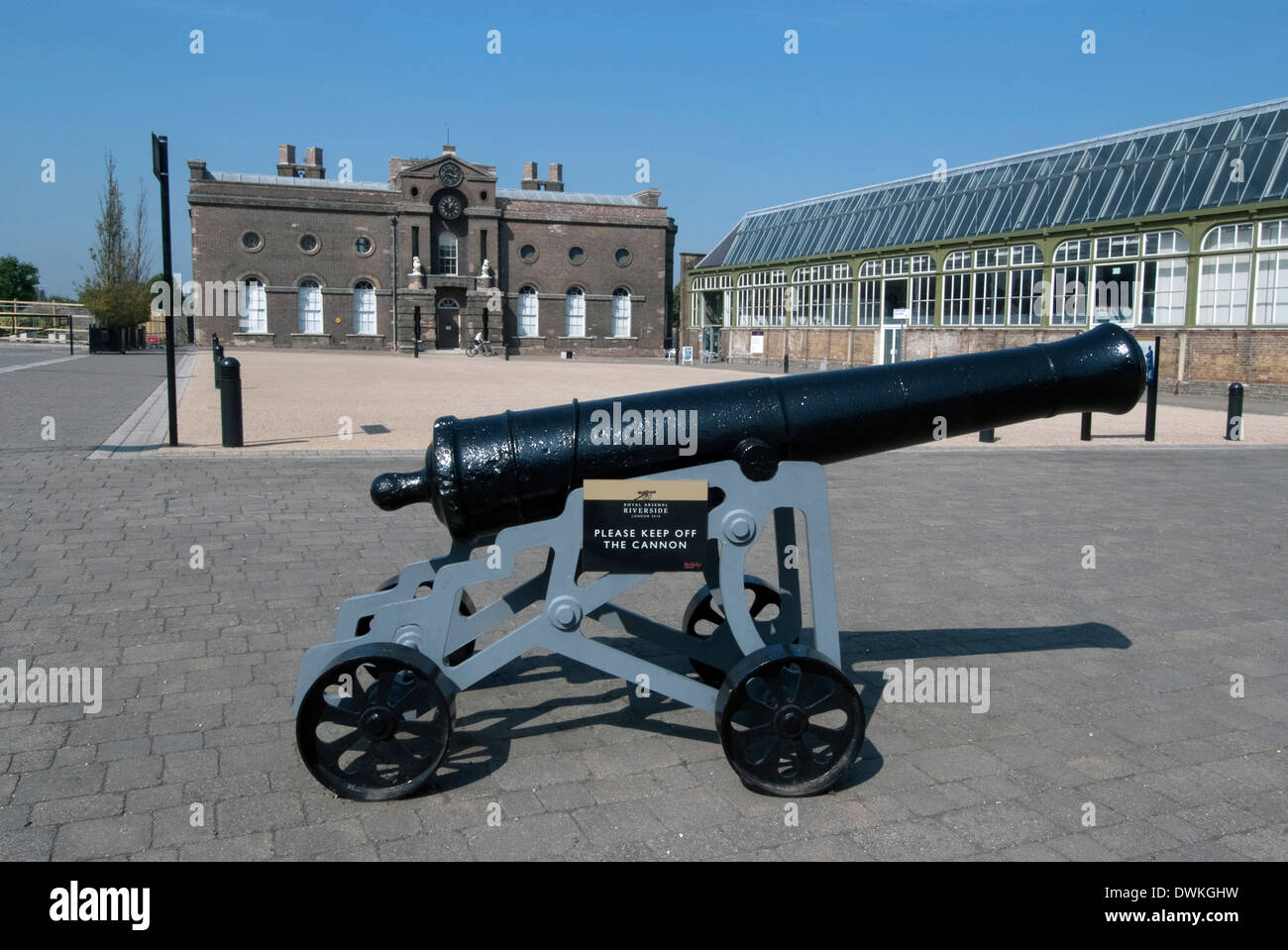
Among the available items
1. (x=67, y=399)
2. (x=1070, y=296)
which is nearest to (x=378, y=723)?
(x=67, y=399)

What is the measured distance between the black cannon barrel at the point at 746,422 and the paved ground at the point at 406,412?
15.2ft

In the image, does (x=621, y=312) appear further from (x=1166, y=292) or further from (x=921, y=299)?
(x=1166, y=292)

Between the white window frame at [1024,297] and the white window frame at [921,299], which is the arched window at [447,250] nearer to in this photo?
the white window frame at [921,299]

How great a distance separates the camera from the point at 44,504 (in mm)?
8656

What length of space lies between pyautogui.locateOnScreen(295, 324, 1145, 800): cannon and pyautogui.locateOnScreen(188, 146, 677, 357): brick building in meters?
58.7

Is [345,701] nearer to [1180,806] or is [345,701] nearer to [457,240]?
[1180,806]

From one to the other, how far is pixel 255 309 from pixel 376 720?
6061 cm

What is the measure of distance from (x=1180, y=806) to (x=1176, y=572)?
12.7ft

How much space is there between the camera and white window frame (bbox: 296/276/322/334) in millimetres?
60219

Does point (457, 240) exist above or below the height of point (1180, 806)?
above

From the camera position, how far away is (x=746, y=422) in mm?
3682

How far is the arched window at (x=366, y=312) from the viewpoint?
61469mm
